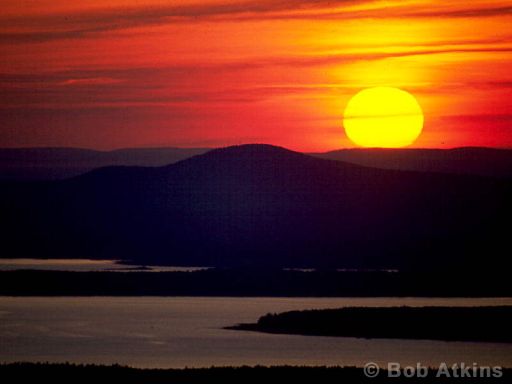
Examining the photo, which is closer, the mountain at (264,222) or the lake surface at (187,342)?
the lake surface at (187,342)

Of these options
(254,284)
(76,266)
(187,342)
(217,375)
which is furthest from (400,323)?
(76,266)

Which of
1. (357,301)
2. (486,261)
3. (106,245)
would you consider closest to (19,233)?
(106,245)

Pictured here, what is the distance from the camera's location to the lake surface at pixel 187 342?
42312mm

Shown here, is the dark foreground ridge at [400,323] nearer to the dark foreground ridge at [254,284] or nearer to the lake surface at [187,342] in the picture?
the lake surface at [187,342]

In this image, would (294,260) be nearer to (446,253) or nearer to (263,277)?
(446,253)

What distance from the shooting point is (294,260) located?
10481 centimetres

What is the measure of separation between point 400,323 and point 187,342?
717 centimetres

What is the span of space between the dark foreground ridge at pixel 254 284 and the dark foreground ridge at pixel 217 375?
1381 inches

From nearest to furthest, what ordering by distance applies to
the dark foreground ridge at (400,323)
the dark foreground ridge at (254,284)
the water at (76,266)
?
the dark foreground ridge at (400,323)
the dark foreground ridge at (254,284)
the water at (76,266)

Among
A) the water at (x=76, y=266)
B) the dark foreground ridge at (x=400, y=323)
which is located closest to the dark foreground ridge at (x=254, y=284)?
the water at (x=76, y=266)

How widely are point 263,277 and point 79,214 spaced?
43.8m

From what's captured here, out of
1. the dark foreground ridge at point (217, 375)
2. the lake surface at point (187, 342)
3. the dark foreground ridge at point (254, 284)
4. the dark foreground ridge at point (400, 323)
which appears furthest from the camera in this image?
the dark foreground ridge at point (254, 284)

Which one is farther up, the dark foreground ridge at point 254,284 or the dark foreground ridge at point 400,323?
the dark foreground ridge at point 254,284

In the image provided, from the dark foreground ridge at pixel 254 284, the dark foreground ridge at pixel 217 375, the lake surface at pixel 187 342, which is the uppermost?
the dark foreground ridge at pixel 254 284
